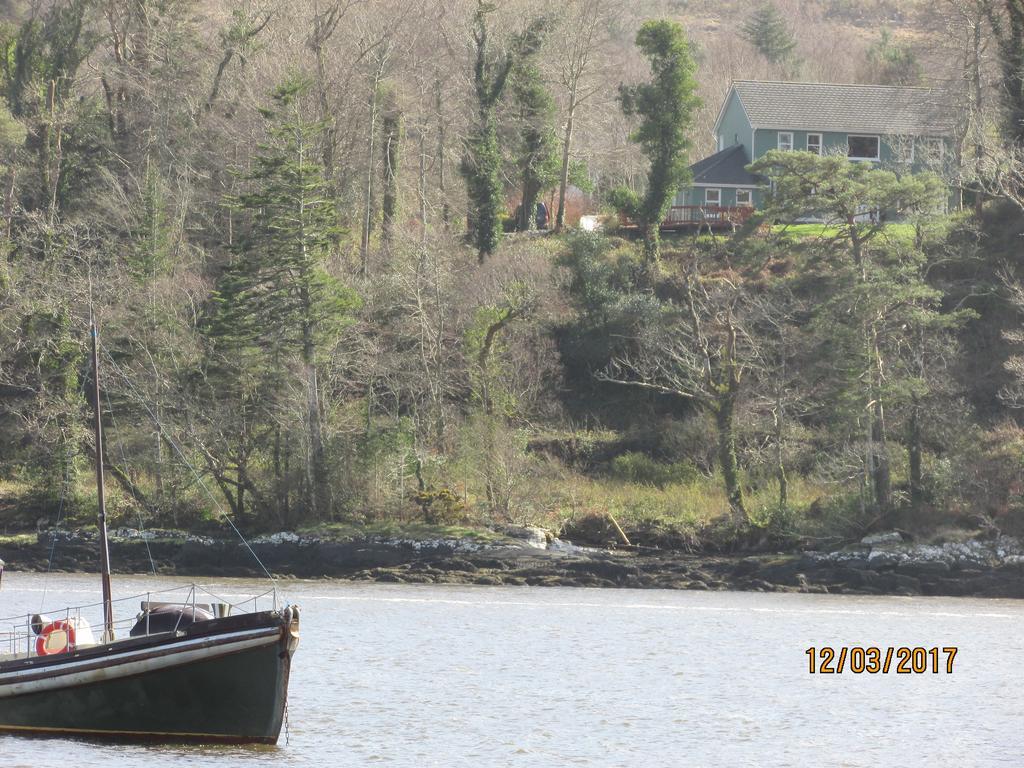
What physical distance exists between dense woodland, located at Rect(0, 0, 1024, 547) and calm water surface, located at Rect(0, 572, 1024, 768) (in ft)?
23.0

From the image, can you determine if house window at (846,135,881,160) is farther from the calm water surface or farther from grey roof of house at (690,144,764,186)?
the calm water surface

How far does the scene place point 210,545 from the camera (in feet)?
161

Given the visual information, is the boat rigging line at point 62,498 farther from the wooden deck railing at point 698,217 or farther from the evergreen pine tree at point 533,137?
the wooden deck railing at point 698,217

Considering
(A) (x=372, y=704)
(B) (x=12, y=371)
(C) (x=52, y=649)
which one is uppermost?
(B) (x=12, y=371)

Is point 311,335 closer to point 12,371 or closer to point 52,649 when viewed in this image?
point 12,371

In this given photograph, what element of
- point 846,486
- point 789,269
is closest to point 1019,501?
point 846,486

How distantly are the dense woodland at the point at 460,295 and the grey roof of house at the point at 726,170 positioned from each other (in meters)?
6.86

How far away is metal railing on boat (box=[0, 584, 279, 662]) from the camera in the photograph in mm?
23969

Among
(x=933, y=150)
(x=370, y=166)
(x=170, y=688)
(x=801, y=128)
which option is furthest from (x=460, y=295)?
(x=170, y=688)

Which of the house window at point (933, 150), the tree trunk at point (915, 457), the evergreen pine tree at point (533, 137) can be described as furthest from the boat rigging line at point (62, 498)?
the house window at point (933, 150)

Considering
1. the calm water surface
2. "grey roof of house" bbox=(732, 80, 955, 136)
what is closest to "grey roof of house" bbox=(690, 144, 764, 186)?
"grey roof of house" bbox=(732, 80, 955, 136)

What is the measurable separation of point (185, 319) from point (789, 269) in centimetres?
Result: 2685

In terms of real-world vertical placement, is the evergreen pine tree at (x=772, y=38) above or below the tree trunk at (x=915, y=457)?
above

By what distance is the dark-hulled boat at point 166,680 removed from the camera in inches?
890
